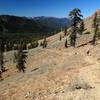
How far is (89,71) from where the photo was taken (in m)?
35.1

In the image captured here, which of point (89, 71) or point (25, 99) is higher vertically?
point (89, 71)

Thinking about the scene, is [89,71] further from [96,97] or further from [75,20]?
[75,20]

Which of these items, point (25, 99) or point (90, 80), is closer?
point (25, 99)

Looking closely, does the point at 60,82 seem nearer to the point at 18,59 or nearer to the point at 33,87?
the point at 33,87

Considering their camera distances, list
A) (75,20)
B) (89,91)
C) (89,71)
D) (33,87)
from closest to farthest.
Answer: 1. (89,91)
2. (33,87)
3. (89,71)
4. (75,20)

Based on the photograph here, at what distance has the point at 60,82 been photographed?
31422mm

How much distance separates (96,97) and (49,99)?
525cm

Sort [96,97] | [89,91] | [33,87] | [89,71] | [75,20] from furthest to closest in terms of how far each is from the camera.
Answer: [75,20], [89,71], [33,87], [89,91], [96,97]

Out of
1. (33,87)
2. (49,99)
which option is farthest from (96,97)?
(33,87)

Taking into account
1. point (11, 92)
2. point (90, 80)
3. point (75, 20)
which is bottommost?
point (11, 92)

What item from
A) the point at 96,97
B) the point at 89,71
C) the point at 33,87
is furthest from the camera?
the point at 89,71

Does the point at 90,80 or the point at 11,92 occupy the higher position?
the point at 90,80

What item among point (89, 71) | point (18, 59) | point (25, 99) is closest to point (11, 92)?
point (25, 99)

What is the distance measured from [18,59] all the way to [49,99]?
60.2m
